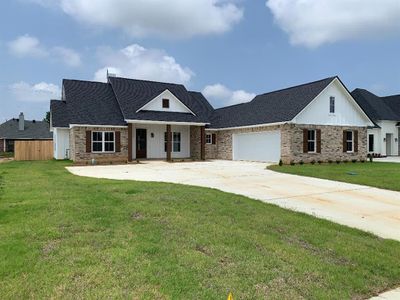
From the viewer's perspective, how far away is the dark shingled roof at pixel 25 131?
4466 cm

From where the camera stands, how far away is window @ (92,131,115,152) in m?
22.8

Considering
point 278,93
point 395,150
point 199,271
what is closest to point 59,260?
point 199,271

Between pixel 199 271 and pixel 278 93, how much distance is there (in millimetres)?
25021

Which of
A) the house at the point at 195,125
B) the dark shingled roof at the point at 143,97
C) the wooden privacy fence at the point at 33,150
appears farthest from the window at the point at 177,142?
the wooden privacy fence at the point at 33,150

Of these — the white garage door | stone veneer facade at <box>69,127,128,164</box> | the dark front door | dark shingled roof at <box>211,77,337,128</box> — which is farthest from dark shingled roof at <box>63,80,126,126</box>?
the white garage door

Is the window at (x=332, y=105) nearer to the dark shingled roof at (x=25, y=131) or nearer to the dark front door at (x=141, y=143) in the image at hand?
the dark front door at (x=141, y=143)

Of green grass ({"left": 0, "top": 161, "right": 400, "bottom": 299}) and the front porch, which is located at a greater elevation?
the front porch

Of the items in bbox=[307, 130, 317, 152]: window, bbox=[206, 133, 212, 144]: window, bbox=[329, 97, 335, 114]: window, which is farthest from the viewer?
bbox=[206, 133, 212, 144]: window

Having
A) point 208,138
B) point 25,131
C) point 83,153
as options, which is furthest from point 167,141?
point 25,131

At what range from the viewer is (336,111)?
80.8 ft

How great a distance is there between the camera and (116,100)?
2584 cm

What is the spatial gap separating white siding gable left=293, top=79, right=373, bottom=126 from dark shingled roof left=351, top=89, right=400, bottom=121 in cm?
807

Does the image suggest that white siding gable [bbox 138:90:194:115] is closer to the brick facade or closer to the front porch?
the front porch

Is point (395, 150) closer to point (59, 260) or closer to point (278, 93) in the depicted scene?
point (278, 93)
